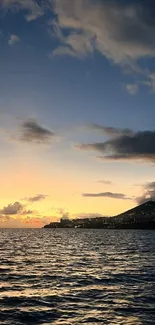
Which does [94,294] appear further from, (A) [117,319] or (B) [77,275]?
(B) [77,275]

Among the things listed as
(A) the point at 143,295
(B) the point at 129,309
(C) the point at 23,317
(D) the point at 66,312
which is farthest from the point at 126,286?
(C) the point at 23,317

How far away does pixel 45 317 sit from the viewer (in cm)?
2486

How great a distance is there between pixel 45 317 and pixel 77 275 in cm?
2099

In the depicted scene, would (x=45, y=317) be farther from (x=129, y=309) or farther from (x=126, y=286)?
(x=126, y=286)

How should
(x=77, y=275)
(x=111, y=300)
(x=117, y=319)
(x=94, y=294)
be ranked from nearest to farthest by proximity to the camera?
(x=117, y=319), (x=111, y=300), (x=94, y=294), (x=77, y=275)

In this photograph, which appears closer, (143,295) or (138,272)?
(143,295)

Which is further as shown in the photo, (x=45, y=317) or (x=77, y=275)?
(x=77, y=275)

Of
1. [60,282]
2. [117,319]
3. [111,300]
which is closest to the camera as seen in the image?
[117,319]

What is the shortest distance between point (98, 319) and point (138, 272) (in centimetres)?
2650

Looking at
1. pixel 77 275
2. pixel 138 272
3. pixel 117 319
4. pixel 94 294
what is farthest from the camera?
pixel 138 272

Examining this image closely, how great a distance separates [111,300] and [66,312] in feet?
19.0

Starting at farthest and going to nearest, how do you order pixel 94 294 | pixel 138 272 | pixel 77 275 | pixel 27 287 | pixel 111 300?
1. pixel 138 272
2. pixel 77 275
3. pixel 27 287
4. pixel 94 294
5. pixel 111 300

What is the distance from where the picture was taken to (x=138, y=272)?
49031mm

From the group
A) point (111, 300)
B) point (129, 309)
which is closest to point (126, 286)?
point (111, 300)
